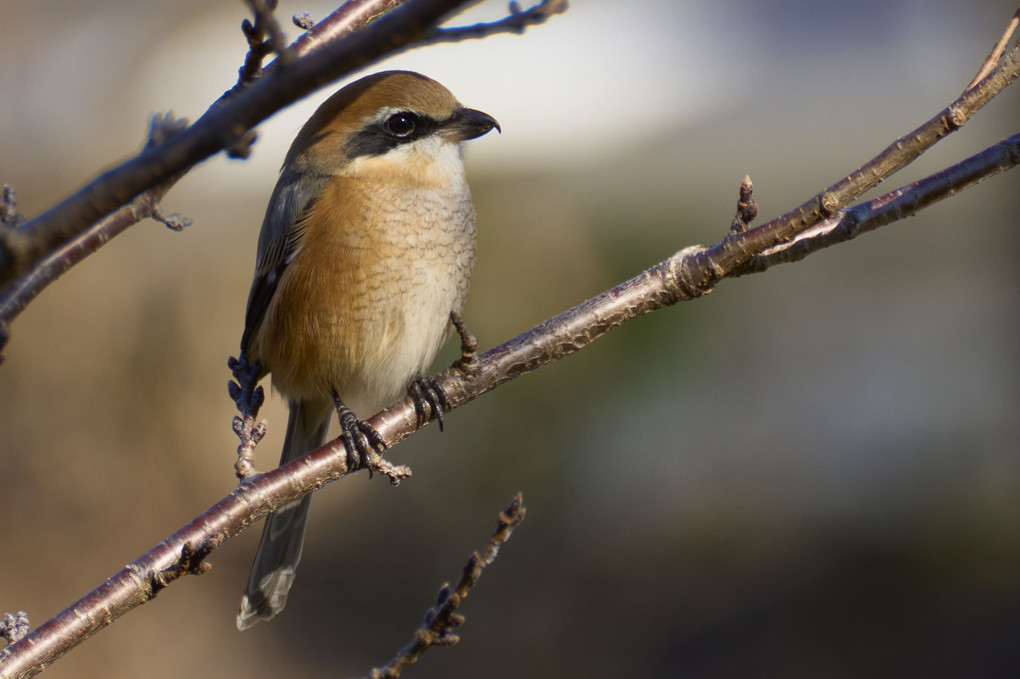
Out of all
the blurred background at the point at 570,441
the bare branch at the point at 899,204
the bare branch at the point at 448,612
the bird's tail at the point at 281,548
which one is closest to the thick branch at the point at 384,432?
the bare branch at the point at 899,204

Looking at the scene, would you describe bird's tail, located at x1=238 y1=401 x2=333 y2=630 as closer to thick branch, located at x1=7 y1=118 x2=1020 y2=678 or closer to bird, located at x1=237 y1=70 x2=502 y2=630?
bird, located at x1=237 y1=70 x2=502 y2=630

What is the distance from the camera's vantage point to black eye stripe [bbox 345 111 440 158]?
9.27 feet

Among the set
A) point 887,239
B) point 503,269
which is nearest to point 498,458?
point 503,269

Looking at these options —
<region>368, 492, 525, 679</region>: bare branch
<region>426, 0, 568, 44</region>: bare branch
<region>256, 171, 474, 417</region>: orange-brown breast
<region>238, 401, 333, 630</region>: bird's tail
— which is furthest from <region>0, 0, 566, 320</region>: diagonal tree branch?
<region>238, 401, 333, 630</region>: bird's tail

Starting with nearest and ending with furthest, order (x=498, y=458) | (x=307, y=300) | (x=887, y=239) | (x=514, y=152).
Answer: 1. (x=307, y=300)
2. (x=498, y=458)
3. (x=887, y=239)
4. (x=514, y=152)

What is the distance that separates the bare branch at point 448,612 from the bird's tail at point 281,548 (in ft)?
3.16

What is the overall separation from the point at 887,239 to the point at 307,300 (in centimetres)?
615

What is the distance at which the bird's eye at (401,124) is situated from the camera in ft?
9.27

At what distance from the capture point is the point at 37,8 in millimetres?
6922

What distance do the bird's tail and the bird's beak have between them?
1.03 m

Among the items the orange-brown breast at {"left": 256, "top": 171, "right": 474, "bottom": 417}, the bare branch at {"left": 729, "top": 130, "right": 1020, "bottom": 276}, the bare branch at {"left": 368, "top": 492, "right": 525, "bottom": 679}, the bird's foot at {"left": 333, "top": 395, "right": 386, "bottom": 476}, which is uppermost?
the orange-brown breast at {"left": 256, "top": 171, "right": 474, "bottom": 417}

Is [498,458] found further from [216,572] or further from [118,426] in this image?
[118,426]

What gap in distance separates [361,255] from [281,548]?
0.93 m

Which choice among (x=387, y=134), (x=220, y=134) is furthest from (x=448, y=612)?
(x=387, y=134)
